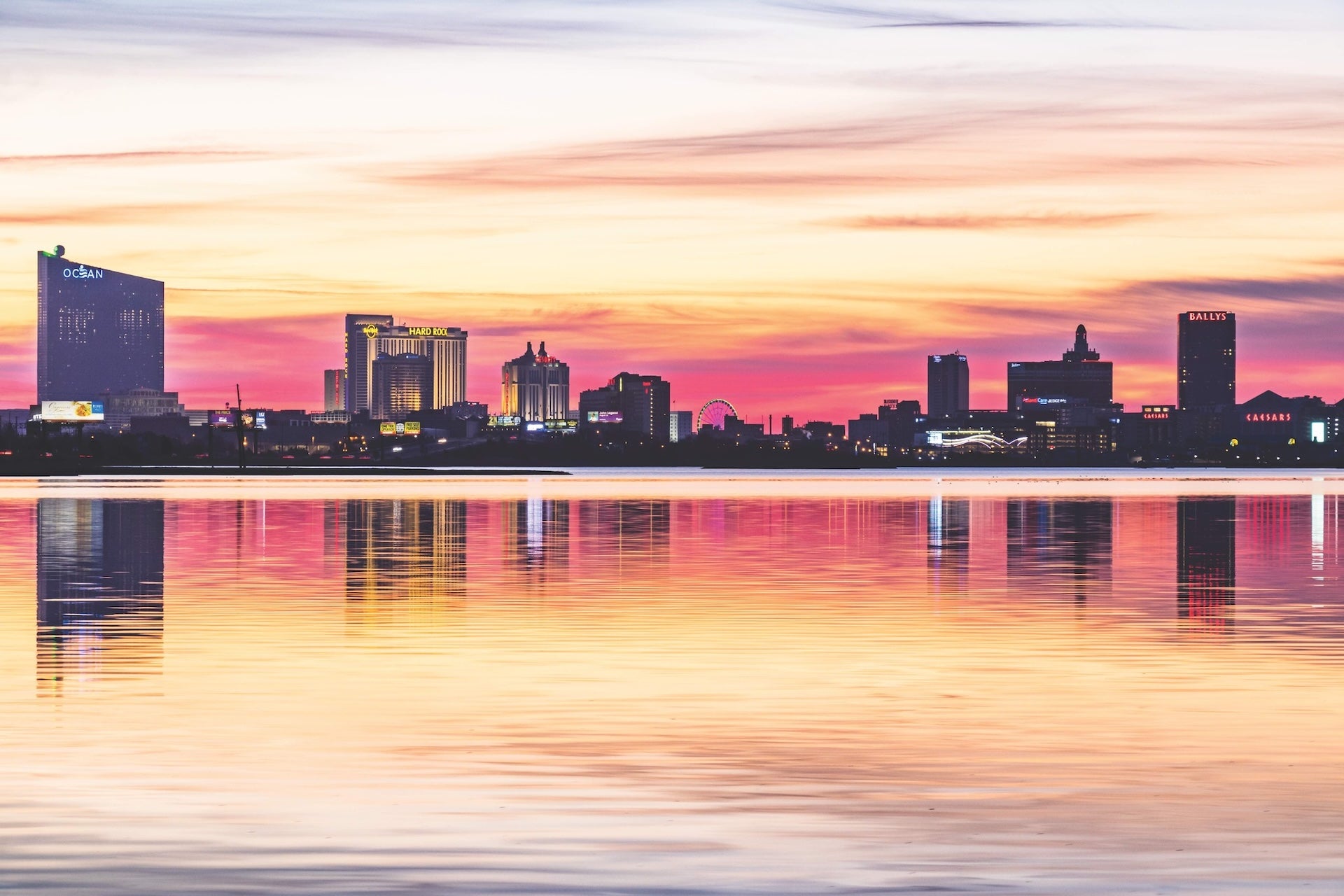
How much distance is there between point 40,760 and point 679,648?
12.8 m

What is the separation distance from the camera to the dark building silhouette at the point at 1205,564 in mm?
38812

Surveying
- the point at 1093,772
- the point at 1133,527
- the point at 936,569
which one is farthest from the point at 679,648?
the point at 1133,527

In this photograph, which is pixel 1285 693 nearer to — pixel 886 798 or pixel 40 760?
pixel 886 798

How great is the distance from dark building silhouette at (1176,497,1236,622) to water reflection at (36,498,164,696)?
719 inches

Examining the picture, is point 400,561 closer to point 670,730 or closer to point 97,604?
point 97,604

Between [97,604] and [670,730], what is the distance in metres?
20.2

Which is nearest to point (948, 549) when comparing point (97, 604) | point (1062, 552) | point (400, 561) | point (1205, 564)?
point (1062, 552)

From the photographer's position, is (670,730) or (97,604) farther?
(97,604)

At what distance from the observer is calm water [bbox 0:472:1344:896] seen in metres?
14.6

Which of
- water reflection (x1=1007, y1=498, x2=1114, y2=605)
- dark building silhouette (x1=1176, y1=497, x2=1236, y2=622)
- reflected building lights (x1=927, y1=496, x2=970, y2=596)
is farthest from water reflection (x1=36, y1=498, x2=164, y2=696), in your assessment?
dark building silhouette (x1=1176, y1=497, x2=1236, y2=622)

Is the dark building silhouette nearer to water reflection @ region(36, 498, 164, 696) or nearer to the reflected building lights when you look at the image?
the reflected building lights

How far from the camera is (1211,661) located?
28312mm

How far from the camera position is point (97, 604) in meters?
38.6

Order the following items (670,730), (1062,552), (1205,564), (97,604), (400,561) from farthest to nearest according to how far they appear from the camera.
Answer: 1. (1062,552)
2. (400,561)
3. (1205,564)
4. (97,604)
5. (670,730)
